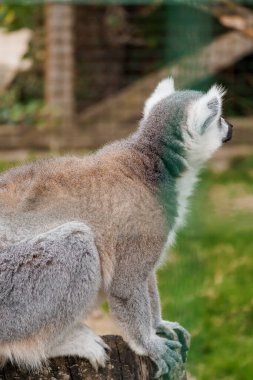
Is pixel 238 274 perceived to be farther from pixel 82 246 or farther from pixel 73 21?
pixel 73 21

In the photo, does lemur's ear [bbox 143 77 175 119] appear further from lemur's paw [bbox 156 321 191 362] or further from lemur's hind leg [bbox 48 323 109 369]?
lemur's hind leg [bbox 48 323 109 369]

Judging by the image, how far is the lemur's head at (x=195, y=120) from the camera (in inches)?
141

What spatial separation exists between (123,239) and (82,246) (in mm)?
197

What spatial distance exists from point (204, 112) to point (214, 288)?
2462 mm

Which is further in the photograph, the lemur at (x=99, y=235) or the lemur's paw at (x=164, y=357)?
the lemur's paw at (x=164, y=357)

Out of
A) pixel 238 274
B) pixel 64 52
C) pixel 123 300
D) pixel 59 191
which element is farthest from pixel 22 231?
pixel 64 52

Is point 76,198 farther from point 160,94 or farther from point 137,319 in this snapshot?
point 160,94

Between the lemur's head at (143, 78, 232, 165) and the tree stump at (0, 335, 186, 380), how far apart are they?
3.06ft

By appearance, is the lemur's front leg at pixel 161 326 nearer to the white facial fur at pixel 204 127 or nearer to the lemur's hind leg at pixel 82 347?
the lemur's hind leg at pixel 82 347

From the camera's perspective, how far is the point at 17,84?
32.2ft

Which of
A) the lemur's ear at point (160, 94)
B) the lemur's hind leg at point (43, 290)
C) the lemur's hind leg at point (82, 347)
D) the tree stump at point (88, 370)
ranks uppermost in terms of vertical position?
the lemur's ear at point (160, 94)

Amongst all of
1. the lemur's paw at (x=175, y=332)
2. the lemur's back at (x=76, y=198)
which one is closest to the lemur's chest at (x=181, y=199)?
the lemur's back at (x=76, y=198)

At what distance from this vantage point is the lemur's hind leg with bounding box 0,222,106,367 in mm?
3164

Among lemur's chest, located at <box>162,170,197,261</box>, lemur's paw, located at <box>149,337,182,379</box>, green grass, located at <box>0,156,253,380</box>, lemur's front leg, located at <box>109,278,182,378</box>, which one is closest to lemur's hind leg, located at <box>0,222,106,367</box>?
lemur's front leg, located at <box>109,278,182,378</box>
